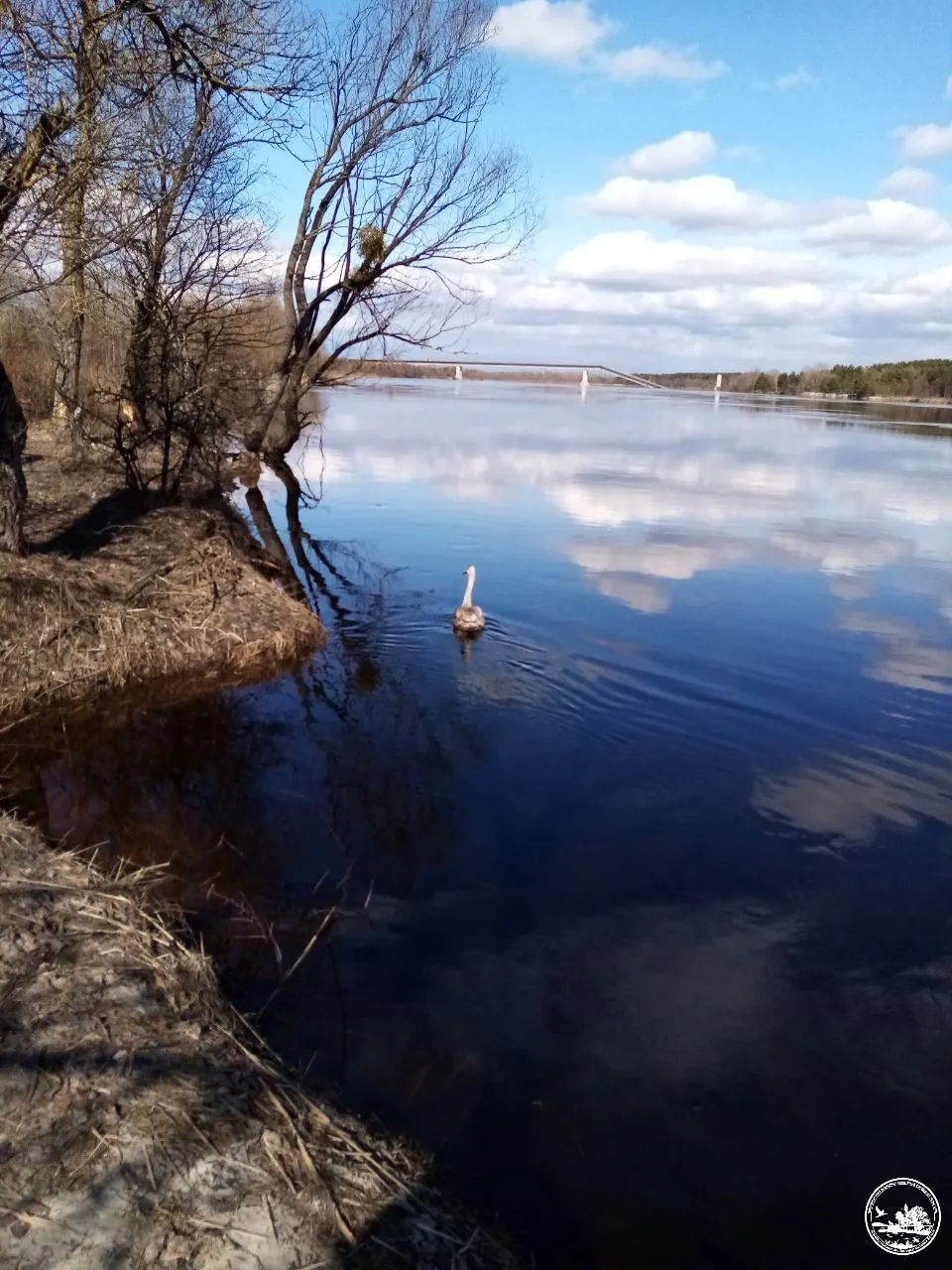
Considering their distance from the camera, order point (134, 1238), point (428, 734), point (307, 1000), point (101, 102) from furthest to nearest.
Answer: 1. point (101, 102)
2. point (428, 734)
3. point (307, 1000)
4. point (134, 1238)

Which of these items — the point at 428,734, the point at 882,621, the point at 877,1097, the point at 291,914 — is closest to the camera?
the point at 877,1097

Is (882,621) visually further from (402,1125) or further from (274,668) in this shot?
(402,1125)

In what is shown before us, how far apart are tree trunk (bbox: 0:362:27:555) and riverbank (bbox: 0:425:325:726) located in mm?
236

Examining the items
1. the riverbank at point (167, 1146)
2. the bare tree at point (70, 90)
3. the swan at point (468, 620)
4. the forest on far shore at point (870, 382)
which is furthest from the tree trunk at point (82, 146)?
the forest on far shore at point (870, 382)

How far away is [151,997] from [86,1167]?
36.0 inches

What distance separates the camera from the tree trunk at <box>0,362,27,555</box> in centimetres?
820

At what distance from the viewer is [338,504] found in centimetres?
1922

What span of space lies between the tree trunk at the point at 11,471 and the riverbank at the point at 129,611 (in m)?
0.24

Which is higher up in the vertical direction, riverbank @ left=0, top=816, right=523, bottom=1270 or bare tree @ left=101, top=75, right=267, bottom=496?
bare tree @ left=101, top=75, right=267, bottom=496

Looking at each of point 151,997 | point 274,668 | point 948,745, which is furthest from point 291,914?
point 948,745

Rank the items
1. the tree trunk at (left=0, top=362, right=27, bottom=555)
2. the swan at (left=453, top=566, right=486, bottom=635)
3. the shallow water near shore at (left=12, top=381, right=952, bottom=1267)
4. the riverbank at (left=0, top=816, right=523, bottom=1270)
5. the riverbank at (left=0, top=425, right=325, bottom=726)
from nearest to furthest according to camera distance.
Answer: the riverbank at (left=0, top=816, right=523, bottom=1270) → the shallow water near shore at (left=12, top=381, right=952, bottom=1267) → the riverbank at (left=0, top=425, right=325, bottom=726) → the tree trunk at (left=0, top=362, right=27, bottom=555) → the swan at (left=453, top=566, right=486, bottom=635)

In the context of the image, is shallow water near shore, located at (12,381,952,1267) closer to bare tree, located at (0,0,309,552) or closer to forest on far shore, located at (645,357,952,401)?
bare tree, located at (0,0,309,552)

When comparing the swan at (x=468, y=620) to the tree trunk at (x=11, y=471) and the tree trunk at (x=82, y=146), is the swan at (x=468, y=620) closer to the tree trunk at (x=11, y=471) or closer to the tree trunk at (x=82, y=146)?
the tree trunk at (x=11, y=471)

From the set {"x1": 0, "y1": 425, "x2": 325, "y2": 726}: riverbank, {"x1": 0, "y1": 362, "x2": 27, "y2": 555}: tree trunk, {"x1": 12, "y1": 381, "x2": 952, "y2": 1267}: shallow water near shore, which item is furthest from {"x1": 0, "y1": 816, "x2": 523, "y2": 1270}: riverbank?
{"x1": 0, "y1": 362, "x2": 27, "y2": 555}: tree trunk
